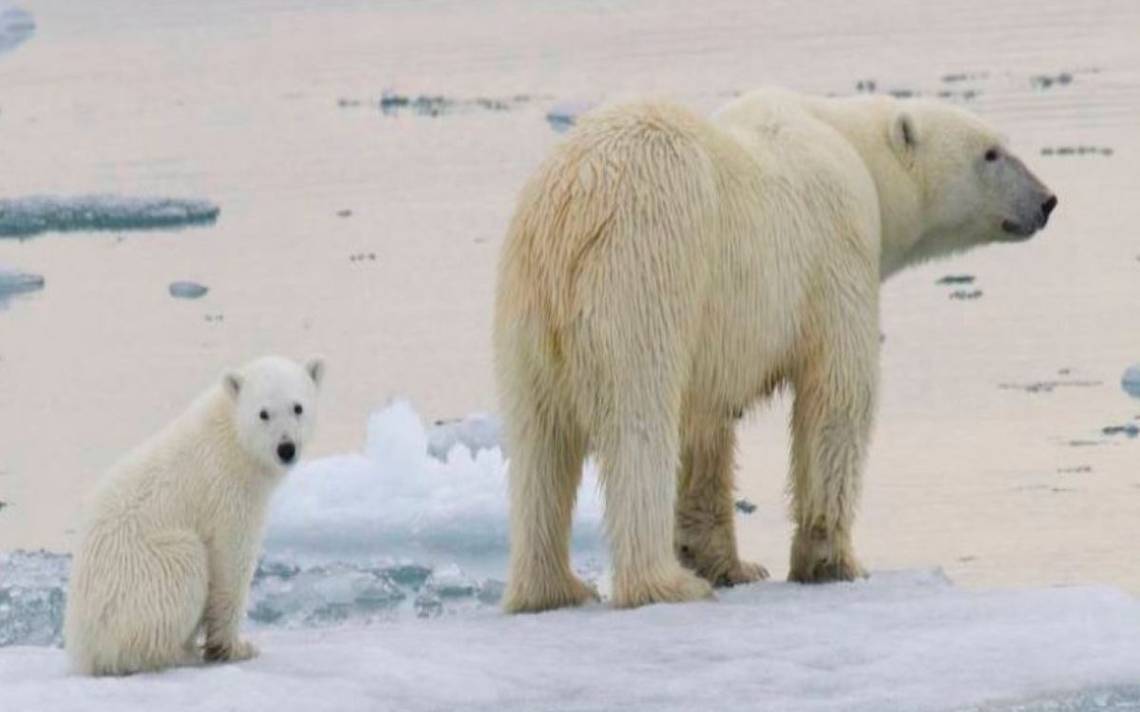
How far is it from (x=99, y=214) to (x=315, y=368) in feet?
37.7

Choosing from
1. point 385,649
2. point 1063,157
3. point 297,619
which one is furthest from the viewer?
point 1063,157

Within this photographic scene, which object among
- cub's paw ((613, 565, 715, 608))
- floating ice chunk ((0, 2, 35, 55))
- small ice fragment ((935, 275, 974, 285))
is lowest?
floating ice chunk ((0, 2, 35, 55))

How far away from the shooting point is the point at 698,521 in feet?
35.6

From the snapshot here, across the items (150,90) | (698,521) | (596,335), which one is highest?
(596,335)

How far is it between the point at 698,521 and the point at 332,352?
6123 mm

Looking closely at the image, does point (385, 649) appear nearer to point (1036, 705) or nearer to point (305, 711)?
point (305, 711)

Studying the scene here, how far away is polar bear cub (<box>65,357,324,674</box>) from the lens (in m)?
9.13

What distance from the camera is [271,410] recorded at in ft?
30.4

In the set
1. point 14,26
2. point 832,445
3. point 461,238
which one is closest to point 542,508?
point 832,445

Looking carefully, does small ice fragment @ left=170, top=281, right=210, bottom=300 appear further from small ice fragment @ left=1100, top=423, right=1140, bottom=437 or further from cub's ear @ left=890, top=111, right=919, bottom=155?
cub's ear @ left=890, top=111, right=919, bottom=155

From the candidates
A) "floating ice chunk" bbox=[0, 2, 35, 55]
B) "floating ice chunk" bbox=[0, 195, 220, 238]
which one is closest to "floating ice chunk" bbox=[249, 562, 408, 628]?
"floating ice chunk" bbox=[0, 195, 220, 238]

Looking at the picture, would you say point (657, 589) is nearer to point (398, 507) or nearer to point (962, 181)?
point (962, 181)

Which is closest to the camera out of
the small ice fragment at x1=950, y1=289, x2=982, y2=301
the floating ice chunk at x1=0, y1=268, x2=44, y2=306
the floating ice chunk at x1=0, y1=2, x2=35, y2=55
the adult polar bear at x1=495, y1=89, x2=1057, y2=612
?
the adult polar bear at x1=495, y1=89, x2=1057, y2=612

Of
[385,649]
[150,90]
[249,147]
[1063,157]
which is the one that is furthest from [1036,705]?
[150,90]
